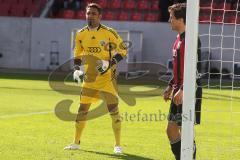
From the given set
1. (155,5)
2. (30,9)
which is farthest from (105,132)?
(30,9)

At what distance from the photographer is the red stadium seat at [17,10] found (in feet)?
116

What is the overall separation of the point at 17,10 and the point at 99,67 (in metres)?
27.5

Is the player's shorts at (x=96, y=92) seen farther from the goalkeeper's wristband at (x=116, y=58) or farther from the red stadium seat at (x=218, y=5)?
the red stadium seat at (x=218, y=5)

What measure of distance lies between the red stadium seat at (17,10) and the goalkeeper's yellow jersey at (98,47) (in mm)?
26789

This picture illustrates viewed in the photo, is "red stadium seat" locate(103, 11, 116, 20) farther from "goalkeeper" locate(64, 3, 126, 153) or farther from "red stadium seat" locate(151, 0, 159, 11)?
"goalkeeper" locate(64, 3, 126, 153)

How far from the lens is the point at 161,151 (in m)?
8.77

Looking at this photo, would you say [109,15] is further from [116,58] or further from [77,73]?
[116,58]

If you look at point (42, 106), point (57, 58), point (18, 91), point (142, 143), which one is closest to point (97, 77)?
point (142, 143)

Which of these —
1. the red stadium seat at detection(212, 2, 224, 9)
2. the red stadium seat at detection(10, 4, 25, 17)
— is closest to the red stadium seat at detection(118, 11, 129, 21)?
the red stadium seat at detection(212, 2, 224, 9)

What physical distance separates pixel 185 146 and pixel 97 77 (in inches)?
125

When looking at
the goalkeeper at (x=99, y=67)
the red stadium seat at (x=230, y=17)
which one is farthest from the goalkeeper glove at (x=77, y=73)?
the red stadium seat at (x=230, y=17)

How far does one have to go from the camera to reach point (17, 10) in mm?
35500

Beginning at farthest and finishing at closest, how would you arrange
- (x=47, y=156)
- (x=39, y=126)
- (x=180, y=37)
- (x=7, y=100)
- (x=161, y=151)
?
(x=7, y=100), (x=39, y=126), (x=161, y=151), (x=47, y=156), (x=180, y=37)

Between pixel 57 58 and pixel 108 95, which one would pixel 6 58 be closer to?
pixel 57 58
